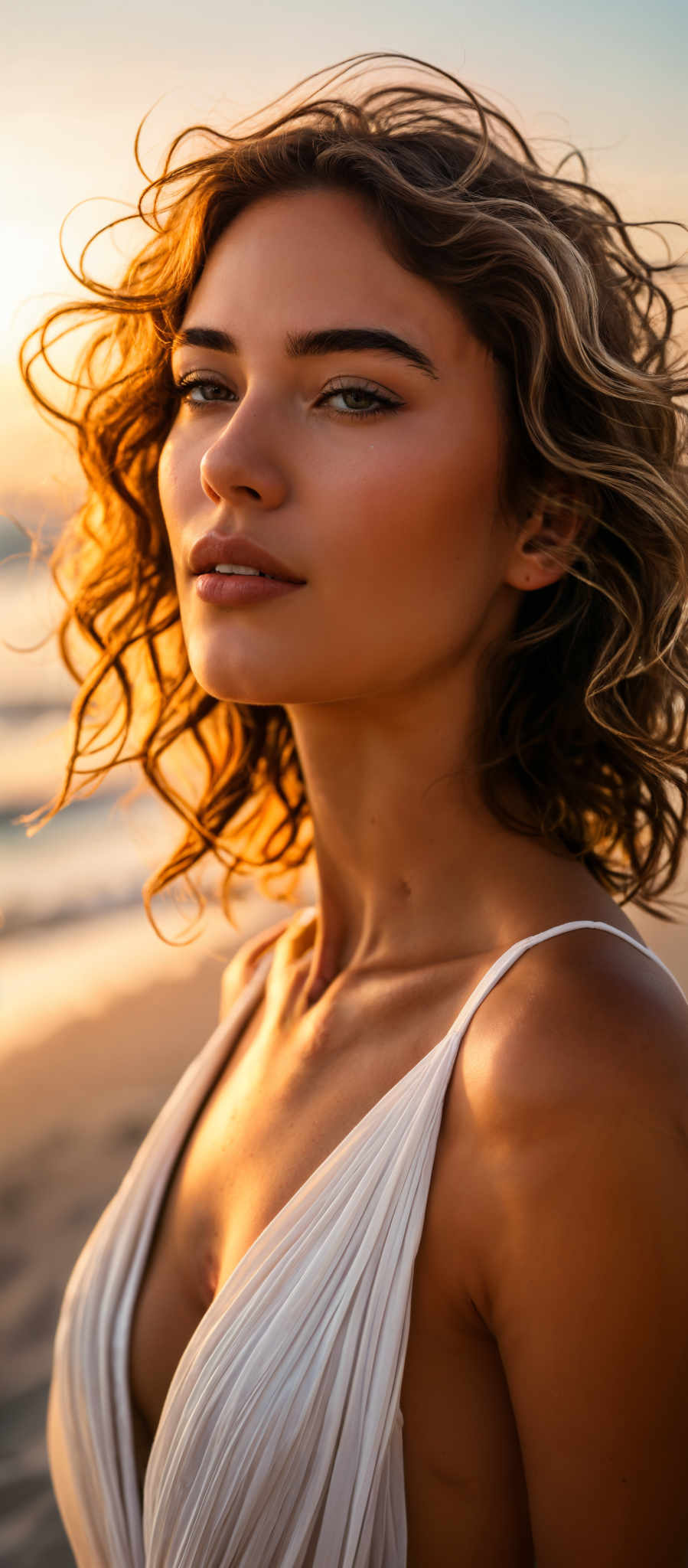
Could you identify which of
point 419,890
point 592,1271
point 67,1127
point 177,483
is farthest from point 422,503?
point 67,1127

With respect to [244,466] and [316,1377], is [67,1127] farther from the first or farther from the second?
[244,466]

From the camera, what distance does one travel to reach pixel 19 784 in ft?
16.2

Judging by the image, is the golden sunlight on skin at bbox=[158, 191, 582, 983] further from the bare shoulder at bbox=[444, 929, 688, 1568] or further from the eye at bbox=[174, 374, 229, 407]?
the bare shoulder at bbox=[444, 929, 688, 1568]

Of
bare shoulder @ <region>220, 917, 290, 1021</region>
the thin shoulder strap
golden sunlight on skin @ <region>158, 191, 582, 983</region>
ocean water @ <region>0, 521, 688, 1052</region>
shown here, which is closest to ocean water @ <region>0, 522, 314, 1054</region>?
ocean water @ <region>0, 521, 688, 1052</region>

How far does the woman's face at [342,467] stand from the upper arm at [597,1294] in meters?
0.55

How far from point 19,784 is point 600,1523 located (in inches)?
162

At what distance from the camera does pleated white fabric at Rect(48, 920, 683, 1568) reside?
4.38 ft

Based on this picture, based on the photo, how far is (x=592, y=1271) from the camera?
1.20 m

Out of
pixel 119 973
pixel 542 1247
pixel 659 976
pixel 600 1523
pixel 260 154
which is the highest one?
pixel 260 154

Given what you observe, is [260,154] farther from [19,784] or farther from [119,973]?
[19,784]

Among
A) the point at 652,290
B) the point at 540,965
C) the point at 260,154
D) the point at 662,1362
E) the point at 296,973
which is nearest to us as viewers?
the point at 662,1362

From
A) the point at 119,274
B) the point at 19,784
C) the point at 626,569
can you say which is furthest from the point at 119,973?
the point at 626,569

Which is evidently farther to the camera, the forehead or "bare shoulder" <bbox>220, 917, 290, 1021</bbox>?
"bare shoulder" <bbox>220, 917, 290, 1021</bbox>

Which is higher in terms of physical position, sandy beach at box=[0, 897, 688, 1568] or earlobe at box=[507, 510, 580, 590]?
earlobe at box=[507, 510, 580, 590]
